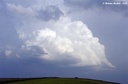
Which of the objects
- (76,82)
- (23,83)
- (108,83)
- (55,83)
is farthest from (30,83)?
(108,83)

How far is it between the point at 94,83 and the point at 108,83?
11537mm

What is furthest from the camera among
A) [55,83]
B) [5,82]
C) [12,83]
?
[5,82]

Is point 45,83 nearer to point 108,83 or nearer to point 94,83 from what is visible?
point 94,83

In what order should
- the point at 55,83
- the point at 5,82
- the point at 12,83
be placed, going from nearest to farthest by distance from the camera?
1. the point at 55,83
2. the point at 12,83
3. the point at 5,82

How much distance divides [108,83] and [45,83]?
1295 inches

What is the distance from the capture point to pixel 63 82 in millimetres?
102750

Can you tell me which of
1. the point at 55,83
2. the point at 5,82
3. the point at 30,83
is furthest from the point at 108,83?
the point at 5,82

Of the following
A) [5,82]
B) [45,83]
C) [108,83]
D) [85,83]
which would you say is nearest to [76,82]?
[85,83]

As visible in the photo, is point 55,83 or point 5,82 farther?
point 5,82

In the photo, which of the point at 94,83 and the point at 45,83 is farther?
the point at 94,83

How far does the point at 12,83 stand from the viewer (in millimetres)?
108312

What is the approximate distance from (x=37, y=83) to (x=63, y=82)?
416 inches

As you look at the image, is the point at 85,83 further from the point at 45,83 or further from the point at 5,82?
the point at 5,82

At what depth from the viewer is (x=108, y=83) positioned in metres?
118
